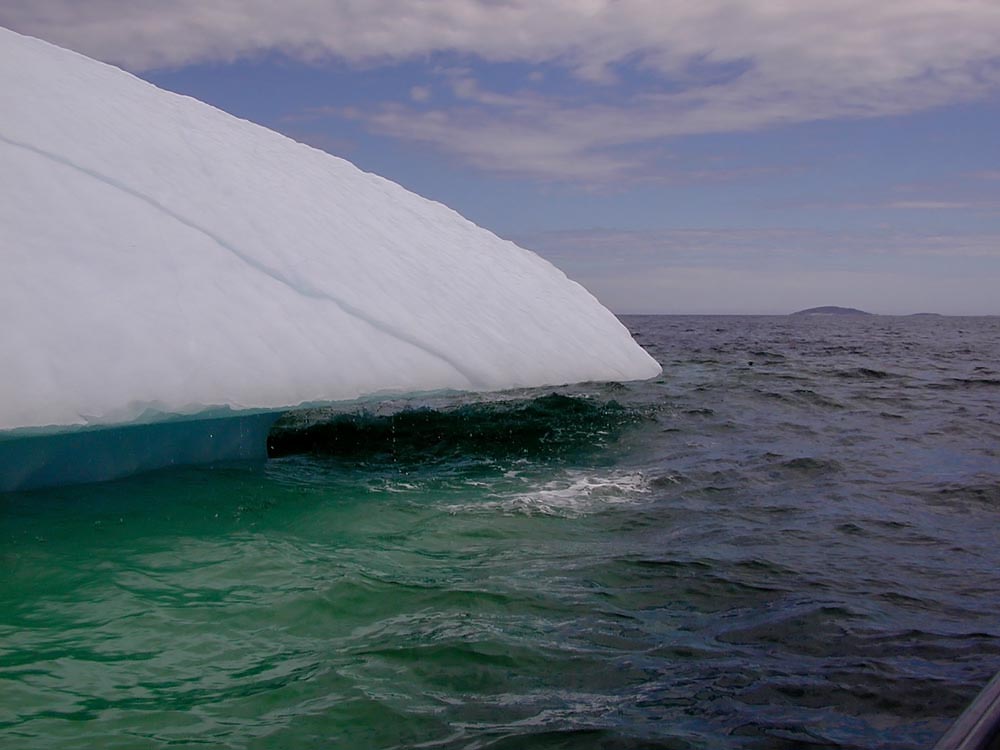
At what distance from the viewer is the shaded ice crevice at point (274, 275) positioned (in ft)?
17.3

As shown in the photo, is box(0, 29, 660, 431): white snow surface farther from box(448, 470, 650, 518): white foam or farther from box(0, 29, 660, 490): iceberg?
box(448, 470, 650, 518): white foam

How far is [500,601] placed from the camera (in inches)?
152

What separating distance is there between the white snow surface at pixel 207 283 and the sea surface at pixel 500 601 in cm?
80

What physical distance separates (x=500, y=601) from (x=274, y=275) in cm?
258

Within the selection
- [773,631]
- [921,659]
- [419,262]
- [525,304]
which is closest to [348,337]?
[419,262]

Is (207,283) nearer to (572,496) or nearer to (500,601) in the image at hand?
(500,601)

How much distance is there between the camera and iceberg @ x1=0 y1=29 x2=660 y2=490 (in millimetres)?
4238

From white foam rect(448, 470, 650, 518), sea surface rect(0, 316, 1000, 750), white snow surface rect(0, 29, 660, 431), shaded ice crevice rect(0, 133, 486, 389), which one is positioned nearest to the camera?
sea surface rect(0, 316, 1000, 750)

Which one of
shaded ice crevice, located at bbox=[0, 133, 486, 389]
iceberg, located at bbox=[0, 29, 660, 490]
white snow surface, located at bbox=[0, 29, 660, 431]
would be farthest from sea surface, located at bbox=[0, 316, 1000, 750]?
shaded ice crevice, located at bbox=[0, 133, 486, 389]

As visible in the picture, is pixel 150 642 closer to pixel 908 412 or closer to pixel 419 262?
pixel 419 262

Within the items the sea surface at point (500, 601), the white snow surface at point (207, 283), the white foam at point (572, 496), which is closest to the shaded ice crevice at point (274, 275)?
the white snow surface at point (207, 283)

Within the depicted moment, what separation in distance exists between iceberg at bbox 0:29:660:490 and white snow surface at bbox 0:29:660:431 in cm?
1

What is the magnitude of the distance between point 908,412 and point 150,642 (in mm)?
9905

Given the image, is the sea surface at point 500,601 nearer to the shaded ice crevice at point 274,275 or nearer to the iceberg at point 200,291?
the iceberg at point 200,291
